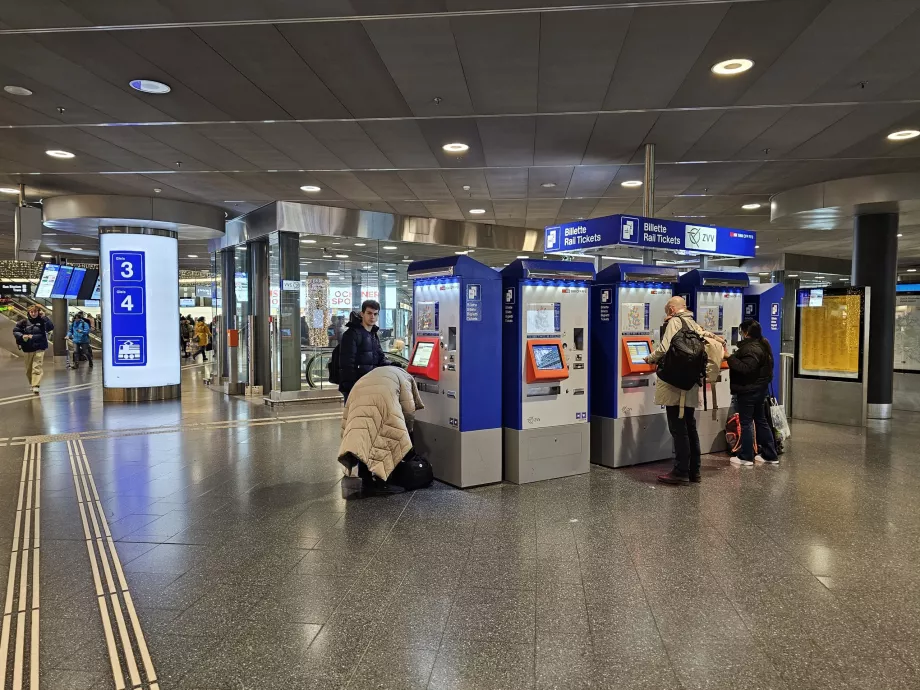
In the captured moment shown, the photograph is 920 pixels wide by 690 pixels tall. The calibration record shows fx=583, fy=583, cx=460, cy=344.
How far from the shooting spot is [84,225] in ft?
35.5

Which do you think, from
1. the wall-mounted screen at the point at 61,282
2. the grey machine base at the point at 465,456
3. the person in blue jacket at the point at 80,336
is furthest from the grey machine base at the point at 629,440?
the person in blue jacket at the point at 80,336

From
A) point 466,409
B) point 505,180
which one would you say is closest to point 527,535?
point 466,409

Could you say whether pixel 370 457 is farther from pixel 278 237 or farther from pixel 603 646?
pixel 278 237

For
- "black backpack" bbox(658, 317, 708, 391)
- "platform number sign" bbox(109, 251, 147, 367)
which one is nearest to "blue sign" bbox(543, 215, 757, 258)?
"black backpack" bbox(658, 317, 708, 391)

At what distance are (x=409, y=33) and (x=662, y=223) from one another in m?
4.38

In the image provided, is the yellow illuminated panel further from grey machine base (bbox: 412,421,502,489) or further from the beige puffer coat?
the beige puffer coat

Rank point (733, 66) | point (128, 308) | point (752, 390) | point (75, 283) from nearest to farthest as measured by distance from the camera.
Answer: point (733, 66)
point (752, 390)
point (128, 308)
point (75, 283)

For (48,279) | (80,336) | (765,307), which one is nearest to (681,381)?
(765,307)

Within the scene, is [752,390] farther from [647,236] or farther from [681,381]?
[647,236]

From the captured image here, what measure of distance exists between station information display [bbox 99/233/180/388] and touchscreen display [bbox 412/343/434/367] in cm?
764

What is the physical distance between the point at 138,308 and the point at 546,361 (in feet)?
29.6

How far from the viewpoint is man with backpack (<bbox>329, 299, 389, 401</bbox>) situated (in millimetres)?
5875

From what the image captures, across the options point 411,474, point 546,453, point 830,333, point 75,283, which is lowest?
point 411,474

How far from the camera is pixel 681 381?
5.51 m
